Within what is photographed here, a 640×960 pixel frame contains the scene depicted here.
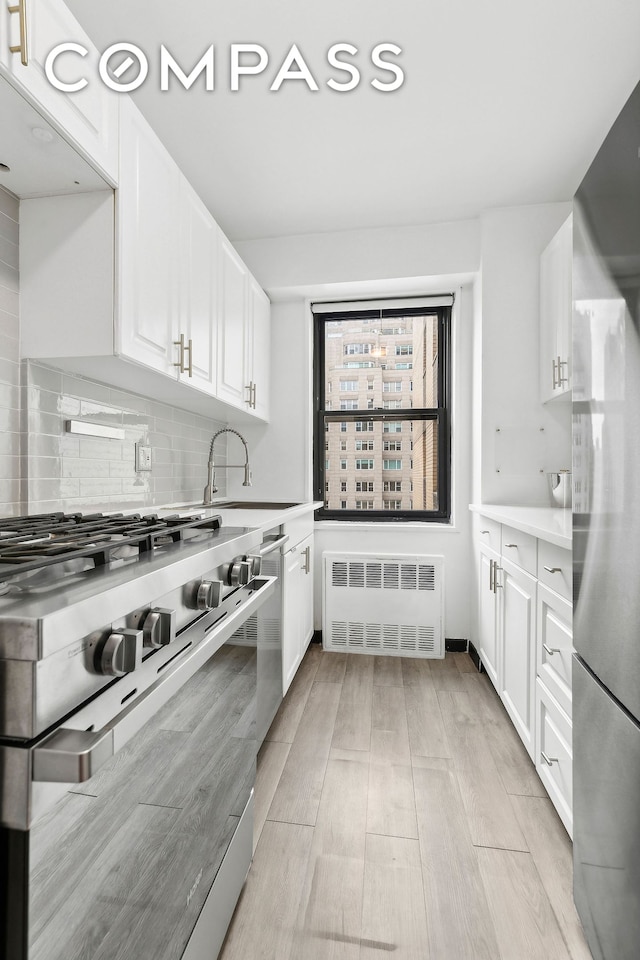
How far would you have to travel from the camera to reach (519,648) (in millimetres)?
1877

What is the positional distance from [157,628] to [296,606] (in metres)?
1.79

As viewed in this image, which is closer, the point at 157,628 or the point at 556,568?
the point at 157,628

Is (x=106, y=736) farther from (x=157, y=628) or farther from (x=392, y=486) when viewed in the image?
(x=392, y=486)

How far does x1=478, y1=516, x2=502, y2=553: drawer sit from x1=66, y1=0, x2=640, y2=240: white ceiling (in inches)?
68.7

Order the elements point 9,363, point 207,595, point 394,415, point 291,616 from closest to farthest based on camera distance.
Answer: point 207,595, point 9,363, point 291,616, point 394,415

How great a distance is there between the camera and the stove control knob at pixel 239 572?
1115 mm

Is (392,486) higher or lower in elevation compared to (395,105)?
lower

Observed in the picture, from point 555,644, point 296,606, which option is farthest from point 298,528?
point 555,644

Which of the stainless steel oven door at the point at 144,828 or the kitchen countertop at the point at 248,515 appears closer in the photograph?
the stainless steel oven door at the point at 144,828

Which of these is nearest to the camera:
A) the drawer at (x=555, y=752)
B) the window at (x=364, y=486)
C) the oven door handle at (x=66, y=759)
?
the oven door handle at (x=66, y=759)

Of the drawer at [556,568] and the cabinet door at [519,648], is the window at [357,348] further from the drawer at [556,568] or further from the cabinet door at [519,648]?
the drawer at [556,568]

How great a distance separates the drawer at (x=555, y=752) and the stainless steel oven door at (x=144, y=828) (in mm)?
918

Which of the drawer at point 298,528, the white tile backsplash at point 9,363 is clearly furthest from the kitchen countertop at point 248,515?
the white tile backsplash at point 9,363

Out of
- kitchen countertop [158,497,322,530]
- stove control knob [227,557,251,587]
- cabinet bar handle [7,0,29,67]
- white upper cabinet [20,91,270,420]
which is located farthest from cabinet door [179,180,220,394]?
stove control knob [227,557,251,587]
